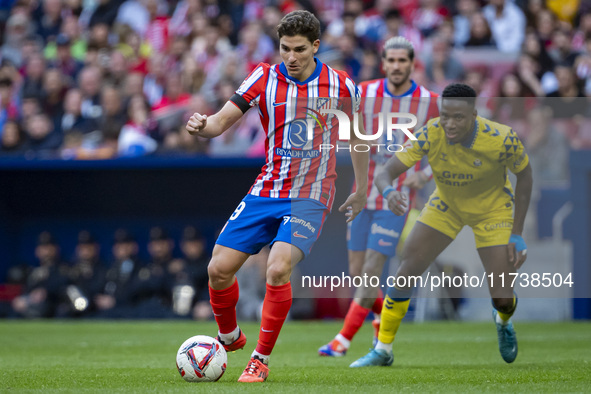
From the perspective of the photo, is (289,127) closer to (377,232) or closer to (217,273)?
(217,273)

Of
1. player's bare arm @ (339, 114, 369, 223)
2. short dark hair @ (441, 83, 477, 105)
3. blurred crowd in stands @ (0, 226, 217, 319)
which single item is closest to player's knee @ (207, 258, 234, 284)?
player's bare arm @ (339, 114, 369, 223)

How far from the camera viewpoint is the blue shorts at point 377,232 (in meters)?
7.82

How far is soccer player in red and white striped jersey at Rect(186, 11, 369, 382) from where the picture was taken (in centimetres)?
572

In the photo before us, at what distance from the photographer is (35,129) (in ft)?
48.0

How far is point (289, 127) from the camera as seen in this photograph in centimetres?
596

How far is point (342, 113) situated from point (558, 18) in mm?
10408

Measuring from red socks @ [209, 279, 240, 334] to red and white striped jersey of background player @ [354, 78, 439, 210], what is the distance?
1832 millimetres

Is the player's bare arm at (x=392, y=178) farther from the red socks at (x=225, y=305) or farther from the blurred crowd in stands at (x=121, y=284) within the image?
the blurred crowd in stands at (x=121, y=284)

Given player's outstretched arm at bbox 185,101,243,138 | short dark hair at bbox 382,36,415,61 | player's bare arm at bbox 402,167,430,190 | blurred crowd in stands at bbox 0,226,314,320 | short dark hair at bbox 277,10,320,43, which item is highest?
short dark hair at bbox 277,10,320,43

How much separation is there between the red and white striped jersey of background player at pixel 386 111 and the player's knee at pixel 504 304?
111 centimetres

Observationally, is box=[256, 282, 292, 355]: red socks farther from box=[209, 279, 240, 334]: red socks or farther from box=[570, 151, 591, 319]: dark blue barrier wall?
box=[570, 151, 591, 319]: dark blue barrier wall

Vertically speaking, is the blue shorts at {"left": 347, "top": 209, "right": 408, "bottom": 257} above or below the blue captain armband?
below

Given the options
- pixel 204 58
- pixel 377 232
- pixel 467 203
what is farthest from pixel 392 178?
pixel 204 58

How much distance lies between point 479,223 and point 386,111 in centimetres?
141
